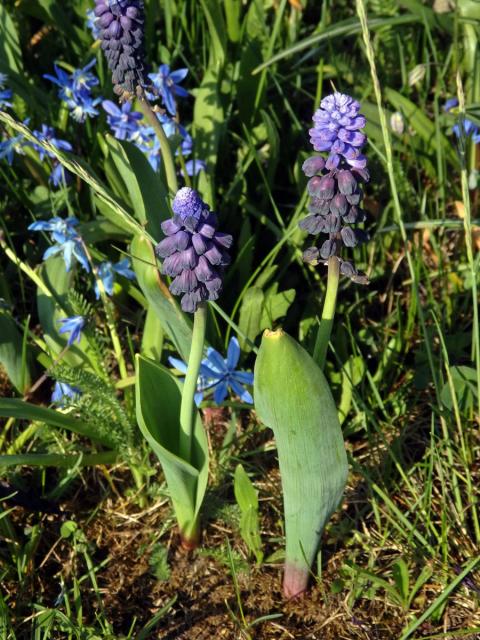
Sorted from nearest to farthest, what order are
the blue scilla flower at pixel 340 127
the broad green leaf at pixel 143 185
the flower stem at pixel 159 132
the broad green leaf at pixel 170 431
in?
the blue scilla flower at pixel 340 127, the broad green leaf at pixel 170 431, the broad green leaf at pixel 143 185, the flower stem at pixel 159 132

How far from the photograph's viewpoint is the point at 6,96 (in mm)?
2965

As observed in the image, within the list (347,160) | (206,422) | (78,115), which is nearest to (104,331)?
(206,422)

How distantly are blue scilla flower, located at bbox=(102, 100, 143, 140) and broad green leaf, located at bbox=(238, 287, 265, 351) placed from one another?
89 cm

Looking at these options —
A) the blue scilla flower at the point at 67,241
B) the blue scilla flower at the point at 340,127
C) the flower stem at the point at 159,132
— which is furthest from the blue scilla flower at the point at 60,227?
the blue scilla flower at the point at 340,127

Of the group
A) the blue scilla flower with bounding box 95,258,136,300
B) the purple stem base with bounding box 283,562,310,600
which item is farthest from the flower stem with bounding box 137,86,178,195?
the purple stem base with bounding box 283,562,310,600

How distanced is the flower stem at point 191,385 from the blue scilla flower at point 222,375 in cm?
36

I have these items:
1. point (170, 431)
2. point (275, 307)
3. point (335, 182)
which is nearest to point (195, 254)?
point (335, 182)

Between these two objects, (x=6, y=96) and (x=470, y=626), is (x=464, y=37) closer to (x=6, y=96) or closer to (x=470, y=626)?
(x=6, y=96)

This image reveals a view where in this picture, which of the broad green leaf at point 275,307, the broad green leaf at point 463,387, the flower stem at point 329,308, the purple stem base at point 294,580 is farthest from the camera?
the broad green leaf at point 275,307

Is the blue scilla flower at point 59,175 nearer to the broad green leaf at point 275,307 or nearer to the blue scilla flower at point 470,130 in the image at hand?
the broad green leaf at point 275,307

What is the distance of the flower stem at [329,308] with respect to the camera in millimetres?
1820

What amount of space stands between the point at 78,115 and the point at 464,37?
1.80 m

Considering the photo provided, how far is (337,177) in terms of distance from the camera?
1715 mm

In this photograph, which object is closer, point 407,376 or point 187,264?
point 187,264
